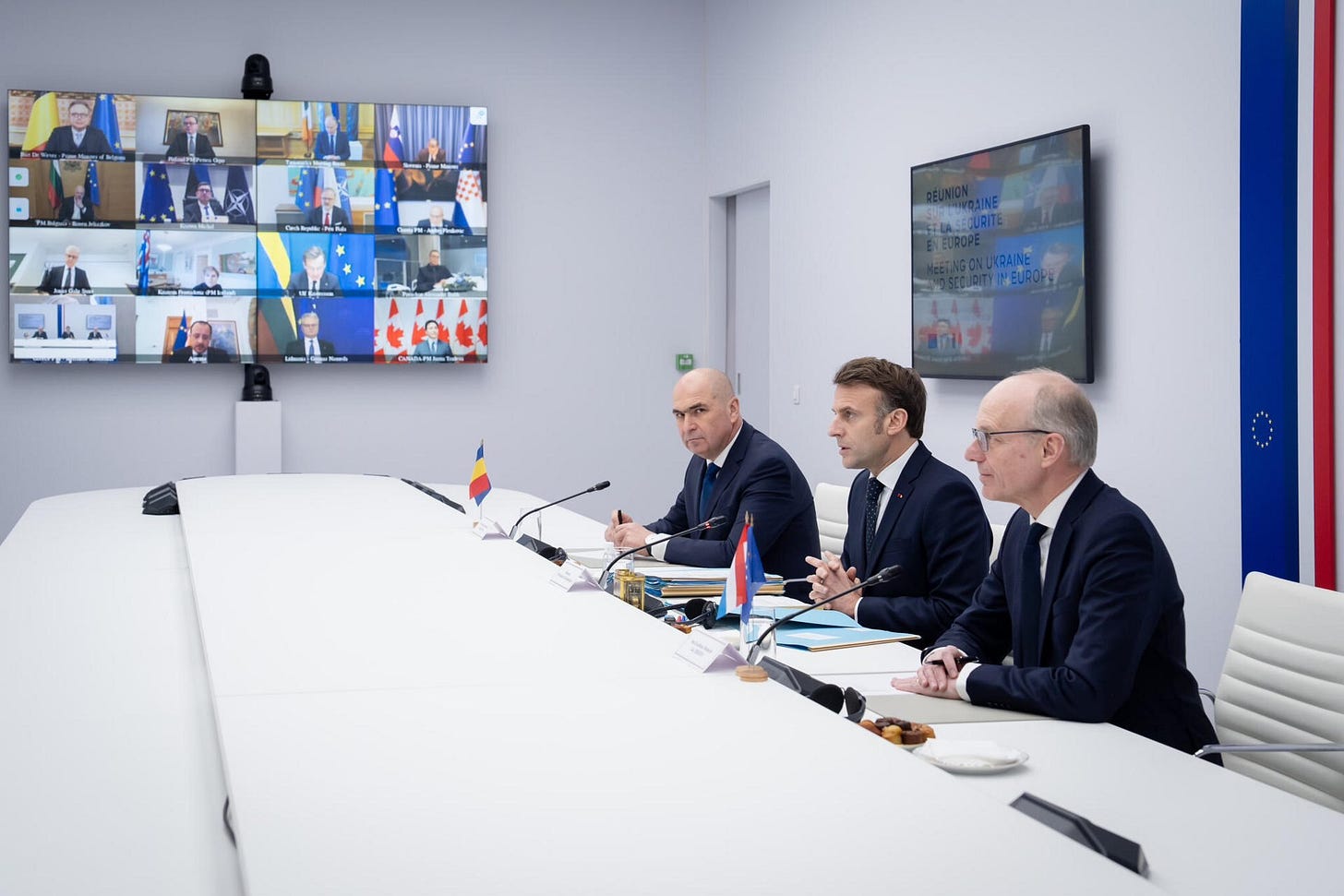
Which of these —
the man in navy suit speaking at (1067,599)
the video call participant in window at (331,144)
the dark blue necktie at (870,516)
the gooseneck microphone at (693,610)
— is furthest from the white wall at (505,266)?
the man in navy suit speaking at (1067,599)

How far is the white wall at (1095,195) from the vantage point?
3824 millimetres

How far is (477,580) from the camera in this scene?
281cm

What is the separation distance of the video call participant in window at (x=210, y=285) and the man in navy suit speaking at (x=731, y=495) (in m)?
3.44

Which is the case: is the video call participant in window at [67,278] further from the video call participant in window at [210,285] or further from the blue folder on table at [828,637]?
the blue folder on table at [828,637]

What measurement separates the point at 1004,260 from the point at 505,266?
3333mm

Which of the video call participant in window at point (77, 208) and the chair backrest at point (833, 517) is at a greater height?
the video call participant in window at point (77, 208)

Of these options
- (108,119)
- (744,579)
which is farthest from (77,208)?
(744,579)

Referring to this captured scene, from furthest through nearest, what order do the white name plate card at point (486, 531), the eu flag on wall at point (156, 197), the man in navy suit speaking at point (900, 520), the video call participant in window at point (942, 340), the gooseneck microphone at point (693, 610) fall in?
the eu flag on wall at point (156, 197) → the video call participant in window at point (942, 340) → the white name plate card at point (486, 531) → the man in navy suit speaking at point (900, 520) → the gooseneck microphone at point (693, 610)

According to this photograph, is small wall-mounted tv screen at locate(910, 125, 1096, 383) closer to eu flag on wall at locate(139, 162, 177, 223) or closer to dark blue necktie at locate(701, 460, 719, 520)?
dark blue necktie at locate(701, 460, 719, 520)

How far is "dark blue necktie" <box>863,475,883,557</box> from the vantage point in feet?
10.7

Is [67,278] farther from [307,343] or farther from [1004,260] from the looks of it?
[1004,260]

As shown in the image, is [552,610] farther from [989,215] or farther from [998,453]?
[989,215]

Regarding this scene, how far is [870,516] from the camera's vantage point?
329 centimetres

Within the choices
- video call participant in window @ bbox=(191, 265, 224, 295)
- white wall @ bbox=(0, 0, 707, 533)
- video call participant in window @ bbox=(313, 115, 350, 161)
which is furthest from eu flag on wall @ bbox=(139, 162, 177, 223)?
video call participant in window @ bbox=(313, 115, 350, 161)
